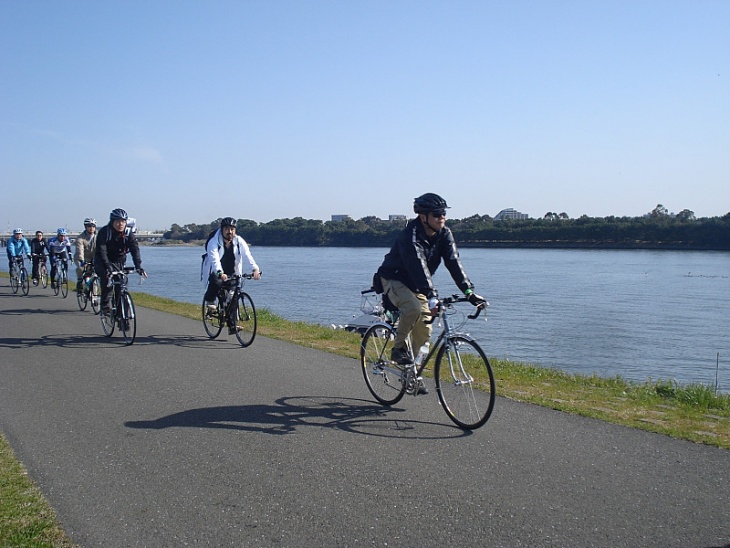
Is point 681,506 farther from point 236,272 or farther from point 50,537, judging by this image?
point 236,272

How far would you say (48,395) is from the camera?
6.81 meters

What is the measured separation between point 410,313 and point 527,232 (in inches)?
4327

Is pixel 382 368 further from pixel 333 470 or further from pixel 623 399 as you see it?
pixel 623 399

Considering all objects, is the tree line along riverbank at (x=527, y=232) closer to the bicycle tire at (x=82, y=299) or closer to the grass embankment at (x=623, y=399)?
the bicycle tire at (x=82, y=299)

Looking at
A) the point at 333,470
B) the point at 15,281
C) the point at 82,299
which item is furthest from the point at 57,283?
the point at 333,470

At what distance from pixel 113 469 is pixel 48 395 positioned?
2645mm

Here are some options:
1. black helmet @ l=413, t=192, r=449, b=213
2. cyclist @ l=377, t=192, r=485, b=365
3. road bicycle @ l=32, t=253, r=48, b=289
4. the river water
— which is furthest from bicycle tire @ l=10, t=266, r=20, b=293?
black helmet @ l=413, t=192, r=449, b=213

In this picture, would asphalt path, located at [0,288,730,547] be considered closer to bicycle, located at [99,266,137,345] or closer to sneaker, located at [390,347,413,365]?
sneaker, located at [390,347,413,365]

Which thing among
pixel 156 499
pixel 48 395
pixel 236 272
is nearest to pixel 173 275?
pixel 236 272

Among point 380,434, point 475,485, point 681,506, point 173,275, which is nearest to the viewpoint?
point 681,506

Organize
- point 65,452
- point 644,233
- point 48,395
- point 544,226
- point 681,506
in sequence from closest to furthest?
point 681,506 < point 65,452 < point 48,395 < point 644,233 < point 544,226

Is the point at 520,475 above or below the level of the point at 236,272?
below

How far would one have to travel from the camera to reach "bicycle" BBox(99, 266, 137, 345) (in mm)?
10320

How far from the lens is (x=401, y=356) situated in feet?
20.0
